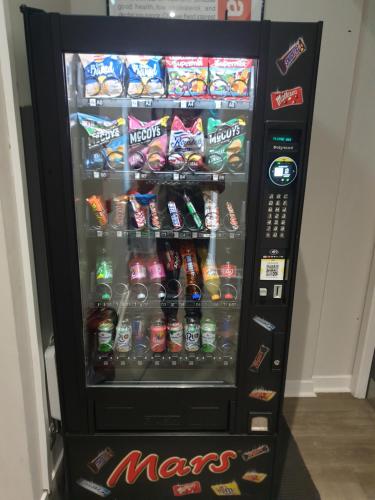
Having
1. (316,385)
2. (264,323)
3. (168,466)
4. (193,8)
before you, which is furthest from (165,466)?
(193,8)

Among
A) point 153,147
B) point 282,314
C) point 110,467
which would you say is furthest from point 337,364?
point 153,147

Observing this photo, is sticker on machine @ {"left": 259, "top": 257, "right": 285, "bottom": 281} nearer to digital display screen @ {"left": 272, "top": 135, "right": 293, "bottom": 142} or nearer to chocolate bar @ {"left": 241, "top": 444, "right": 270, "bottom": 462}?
digital display screen @ {"left": 272, "top": 135, "right": 293, "bottom": 142}

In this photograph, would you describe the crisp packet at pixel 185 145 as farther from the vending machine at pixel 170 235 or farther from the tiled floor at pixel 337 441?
the tiled floor at pixel 337 441

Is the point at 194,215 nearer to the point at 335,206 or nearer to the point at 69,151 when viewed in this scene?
the point at 69,151

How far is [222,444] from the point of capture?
152 centimetres

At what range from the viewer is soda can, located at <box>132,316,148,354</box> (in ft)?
5.43

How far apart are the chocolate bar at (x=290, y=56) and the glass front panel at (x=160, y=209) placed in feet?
0.56

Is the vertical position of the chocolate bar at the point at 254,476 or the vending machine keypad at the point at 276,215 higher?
the vending machine keypad at the point at 276,215

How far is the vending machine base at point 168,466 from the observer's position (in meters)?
1.51

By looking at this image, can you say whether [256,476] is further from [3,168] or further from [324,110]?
[324,110]

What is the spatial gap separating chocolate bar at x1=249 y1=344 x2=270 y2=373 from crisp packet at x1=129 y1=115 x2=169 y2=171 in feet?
2.66

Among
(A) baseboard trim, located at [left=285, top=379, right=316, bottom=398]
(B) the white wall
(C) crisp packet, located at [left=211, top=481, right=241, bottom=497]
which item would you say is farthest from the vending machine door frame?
(A) baseboard trim, located at [left=285, top=379, right=316, bottom=398]

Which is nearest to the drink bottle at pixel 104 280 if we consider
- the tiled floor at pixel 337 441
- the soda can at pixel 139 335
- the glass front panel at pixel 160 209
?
the glass front panel at pixel 160 209

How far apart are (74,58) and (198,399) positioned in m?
1.39
